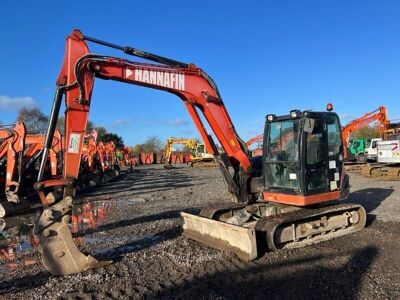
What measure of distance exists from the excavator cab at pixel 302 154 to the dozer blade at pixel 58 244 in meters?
3.84

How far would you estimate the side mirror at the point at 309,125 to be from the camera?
25.1 ft

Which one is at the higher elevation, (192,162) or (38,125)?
(38,125)

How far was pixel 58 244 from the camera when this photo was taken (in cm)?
623

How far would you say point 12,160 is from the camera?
13.7m

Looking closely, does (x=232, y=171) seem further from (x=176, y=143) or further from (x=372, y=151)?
(x=176, y=143)

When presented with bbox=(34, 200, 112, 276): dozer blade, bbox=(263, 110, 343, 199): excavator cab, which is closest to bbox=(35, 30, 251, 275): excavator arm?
bbox=(34, 200, 112, 276): dozer blade

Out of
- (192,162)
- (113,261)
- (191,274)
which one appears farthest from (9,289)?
(192,162)

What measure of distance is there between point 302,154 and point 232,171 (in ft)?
5.53

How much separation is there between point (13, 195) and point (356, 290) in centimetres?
1053

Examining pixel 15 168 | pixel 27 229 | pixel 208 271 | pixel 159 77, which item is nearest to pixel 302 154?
pixel 208 271

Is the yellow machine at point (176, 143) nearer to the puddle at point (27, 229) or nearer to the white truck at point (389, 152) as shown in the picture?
the white truck at point (389, 152)

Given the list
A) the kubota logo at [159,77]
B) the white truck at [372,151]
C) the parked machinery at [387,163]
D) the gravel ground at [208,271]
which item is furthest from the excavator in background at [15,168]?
the white truck at [372,151]

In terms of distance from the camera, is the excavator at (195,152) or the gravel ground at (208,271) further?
the excavator at (195,152)

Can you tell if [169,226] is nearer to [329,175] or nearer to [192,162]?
[329,175]
